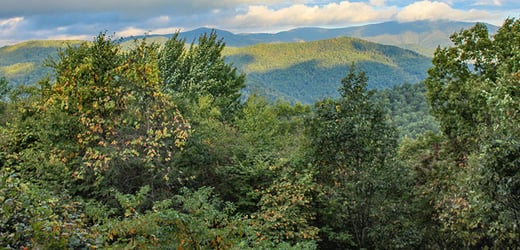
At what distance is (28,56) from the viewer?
18600 cm

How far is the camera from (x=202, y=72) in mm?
26500

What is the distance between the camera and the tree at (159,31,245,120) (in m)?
25.4

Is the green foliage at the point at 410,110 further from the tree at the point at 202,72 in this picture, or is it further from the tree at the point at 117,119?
the tree at the point at 117,119

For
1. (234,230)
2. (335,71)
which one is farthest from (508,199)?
(335,71)

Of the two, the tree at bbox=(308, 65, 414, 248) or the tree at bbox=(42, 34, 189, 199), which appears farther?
the tree at bbox=(308, 65, 414, 248)

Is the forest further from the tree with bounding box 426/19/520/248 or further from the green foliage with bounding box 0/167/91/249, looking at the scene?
the green foliage with bounding box 0/167/91/249

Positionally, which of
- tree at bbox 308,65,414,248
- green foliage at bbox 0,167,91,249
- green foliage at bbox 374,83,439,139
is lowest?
green foliage at bbox 374,83,439,139

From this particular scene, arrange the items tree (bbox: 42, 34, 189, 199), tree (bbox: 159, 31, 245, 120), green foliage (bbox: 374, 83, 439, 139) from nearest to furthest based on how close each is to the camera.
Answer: tree (bbox: 42, 34, 189, 199) → tree (bbox: 159, 31, 245, 120) → green foliage (bbox: 374, 83, 439, 139)

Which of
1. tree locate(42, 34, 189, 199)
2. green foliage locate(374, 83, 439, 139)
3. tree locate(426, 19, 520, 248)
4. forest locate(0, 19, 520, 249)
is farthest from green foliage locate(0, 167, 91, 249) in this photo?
green foliage locate(374, 83, 439, 139)

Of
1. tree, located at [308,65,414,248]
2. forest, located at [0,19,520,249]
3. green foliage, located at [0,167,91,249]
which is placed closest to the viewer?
green foliage, located at [0,167,91,249]

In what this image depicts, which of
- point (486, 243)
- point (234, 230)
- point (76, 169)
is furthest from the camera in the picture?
point (486, 243)

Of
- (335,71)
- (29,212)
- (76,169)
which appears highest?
(29,212)

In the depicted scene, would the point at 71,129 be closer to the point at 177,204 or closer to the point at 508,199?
the point at 177,204

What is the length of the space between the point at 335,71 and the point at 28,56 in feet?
476
